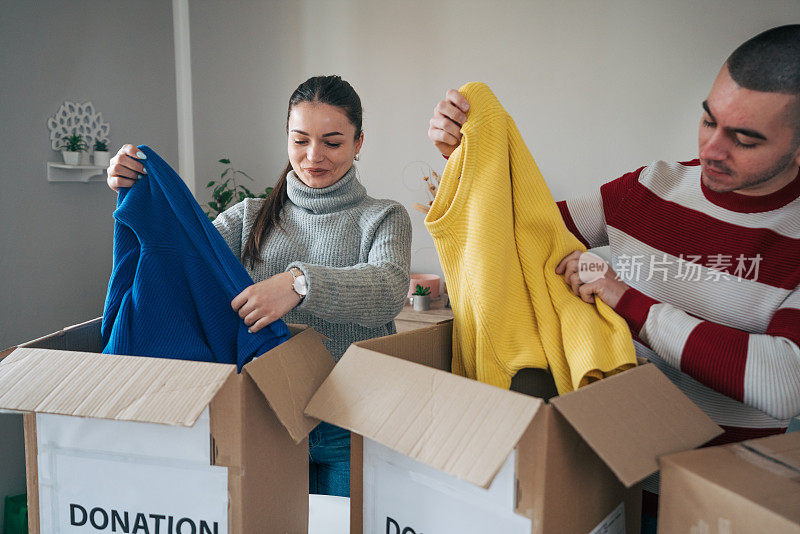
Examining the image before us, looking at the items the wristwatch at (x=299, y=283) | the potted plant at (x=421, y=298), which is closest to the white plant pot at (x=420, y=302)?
the potted plant at (x=421, y=298)

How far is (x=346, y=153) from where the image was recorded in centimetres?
111

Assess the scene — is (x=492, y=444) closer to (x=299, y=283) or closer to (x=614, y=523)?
(x=614, y=523)

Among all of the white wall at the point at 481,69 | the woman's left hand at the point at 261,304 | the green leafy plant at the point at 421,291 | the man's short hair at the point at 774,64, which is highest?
the white wall at the point at 481,69

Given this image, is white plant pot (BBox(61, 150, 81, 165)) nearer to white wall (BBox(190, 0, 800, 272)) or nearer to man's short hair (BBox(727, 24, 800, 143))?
white wall (BBox(190, 0, 800, 272))

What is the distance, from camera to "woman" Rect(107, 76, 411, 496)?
1.00m

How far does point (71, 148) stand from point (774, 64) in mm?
2434

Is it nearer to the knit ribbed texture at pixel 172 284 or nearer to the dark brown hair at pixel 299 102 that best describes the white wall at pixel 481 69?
the dark brown hair at pixel 299 102

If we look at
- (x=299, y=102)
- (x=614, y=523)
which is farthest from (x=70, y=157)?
(x=614, y=523)

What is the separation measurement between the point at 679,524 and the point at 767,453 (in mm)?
120

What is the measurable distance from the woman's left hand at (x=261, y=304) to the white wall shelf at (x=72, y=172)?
1.93m

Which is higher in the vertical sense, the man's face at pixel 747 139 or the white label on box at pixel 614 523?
the man's face at pixel 747 139

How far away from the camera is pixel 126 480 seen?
0.66 m

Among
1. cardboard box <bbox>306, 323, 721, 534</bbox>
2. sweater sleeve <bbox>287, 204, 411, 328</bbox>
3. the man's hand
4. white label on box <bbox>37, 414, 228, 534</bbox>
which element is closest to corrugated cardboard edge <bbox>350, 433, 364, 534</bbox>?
cardboard box <bbox>306, 323, 721, 534</bbox>

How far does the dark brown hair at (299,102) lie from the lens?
42.5 inches
